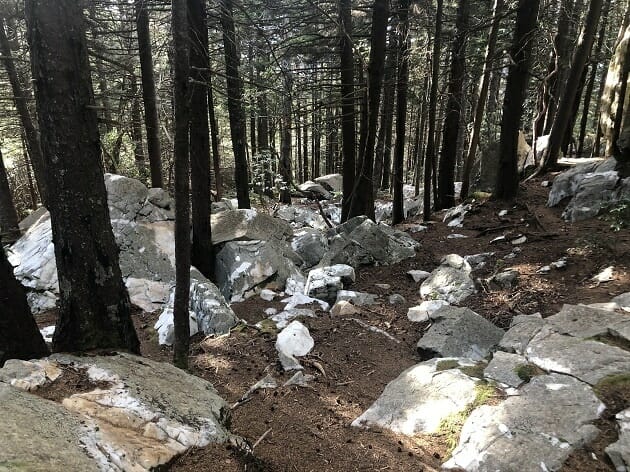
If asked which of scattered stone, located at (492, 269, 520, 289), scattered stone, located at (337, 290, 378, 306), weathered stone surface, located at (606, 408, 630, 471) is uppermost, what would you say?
weathered stone surface, located at (606, 408, 630, 471)

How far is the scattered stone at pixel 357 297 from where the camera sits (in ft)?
21.5

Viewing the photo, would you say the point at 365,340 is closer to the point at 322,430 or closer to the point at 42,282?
the point at 322,430

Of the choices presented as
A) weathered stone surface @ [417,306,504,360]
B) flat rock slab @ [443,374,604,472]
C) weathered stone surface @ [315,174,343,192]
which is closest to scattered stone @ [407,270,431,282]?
Result: weathered stone surface @ [417,306,504,360]

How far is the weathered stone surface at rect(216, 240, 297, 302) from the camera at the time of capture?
771 cm

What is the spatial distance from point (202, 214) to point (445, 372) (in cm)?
558

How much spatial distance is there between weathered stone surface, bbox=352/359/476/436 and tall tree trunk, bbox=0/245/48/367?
2.83m

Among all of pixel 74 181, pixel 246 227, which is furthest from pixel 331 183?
pixel 74 181

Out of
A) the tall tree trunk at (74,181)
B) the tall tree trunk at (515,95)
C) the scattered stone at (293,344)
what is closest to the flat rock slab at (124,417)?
the tall tree trunk at (74,181)

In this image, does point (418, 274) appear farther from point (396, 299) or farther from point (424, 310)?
point (424, 310)

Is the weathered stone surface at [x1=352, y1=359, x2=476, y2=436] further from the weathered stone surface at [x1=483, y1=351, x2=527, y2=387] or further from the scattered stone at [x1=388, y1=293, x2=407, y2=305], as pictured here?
the scattered stone at [x1=388, y1=293, x2=407, y2=305]

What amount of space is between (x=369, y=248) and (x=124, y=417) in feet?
21.6

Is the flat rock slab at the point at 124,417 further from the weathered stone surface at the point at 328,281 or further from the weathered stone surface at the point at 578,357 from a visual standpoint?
the weathered stone surface at the point at 328,281

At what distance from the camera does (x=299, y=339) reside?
5.17m

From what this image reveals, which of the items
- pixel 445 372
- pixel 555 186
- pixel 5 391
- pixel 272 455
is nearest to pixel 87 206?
pixel 5 391
